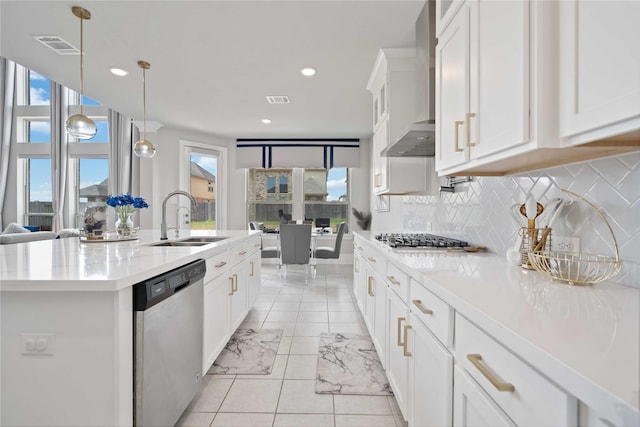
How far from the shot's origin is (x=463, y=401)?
899mm

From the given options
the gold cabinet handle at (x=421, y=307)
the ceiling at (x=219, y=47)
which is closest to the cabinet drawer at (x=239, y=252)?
the gold cabinet handle at (x=421, y=307)

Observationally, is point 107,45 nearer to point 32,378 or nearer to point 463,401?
point 32,378

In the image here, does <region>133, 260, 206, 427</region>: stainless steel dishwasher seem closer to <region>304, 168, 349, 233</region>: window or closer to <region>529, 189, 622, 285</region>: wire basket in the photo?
<region>529, 189, 622, 285</region>: wire basket

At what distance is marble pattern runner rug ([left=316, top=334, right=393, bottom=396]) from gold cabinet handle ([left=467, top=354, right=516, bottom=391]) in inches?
53.3

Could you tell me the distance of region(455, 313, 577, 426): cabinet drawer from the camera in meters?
0.55

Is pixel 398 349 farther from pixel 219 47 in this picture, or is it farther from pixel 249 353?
pixel 219 47

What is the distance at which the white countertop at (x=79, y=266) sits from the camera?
1083 millimetres

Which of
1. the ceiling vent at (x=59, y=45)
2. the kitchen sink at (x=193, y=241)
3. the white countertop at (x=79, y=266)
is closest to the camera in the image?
the white countertop at (x=79, y=266)

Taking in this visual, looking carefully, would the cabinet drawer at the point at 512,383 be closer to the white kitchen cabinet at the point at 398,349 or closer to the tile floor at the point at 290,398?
the white kitchen cabinet at the point at 398,349

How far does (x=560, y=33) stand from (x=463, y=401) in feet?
3.63

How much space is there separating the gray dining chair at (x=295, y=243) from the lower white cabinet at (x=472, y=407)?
389cm

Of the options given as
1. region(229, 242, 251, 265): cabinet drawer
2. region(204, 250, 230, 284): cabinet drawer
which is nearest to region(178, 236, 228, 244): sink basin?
region(229, 242, 251, 265): cabinet drawer

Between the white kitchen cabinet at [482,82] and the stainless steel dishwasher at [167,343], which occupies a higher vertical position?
the white kitchen cabinet at [482,82]

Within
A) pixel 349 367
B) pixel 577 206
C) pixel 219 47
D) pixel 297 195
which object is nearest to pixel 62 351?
pixel 349 367
